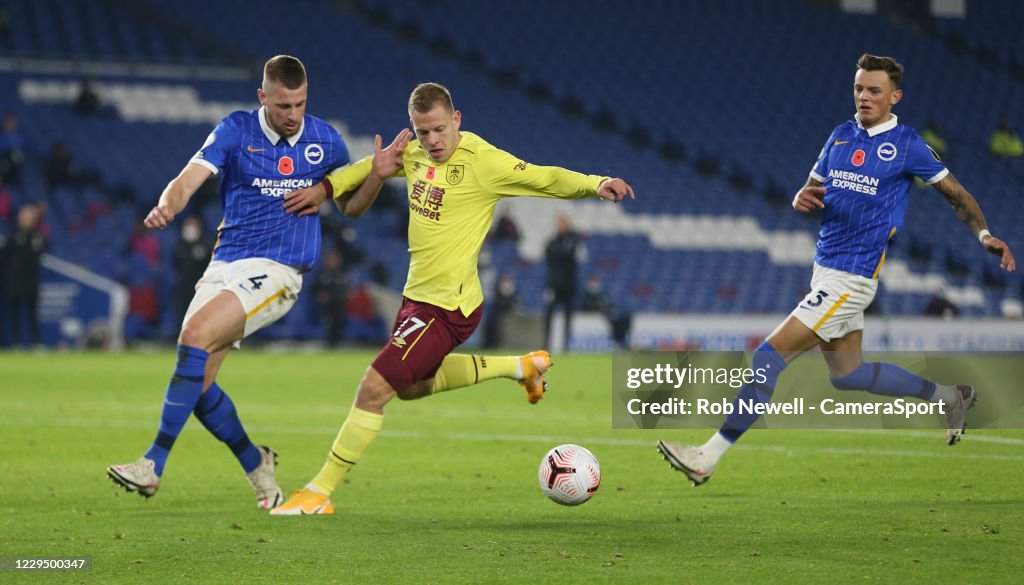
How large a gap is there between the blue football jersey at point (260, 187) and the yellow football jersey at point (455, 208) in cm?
63

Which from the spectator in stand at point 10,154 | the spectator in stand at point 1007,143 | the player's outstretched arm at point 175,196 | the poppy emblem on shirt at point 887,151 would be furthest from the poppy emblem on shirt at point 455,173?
the spectator in stand at point 1007,143

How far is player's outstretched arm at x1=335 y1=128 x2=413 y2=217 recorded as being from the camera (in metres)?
7.48

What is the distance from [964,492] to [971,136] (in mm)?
26961

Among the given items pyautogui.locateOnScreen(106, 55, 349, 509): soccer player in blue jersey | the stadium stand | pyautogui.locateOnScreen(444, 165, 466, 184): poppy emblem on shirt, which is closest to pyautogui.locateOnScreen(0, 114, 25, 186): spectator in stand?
the stadium stand

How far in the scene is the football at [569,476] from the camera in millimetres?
7035

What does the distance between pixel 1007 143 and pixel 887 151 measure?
2539 centimetres

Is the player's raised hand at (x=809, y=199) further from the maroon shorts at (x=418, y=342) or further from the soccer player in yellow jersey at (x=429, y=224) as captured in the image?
the maroon shorts at (x=418, y=342)

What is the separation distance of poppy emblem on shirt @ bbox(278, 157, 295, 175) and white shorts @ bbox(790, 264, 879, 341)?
2.88m

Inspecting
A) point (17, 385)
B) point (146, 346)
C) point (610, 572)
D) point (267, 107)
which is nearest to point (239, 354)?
point (146, 346)

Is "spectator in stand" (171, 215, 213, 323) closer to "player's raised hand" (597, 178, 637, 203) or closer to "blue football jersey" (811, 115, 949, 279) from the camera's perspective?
"blue football jersey" (811, 115, 949, 279)

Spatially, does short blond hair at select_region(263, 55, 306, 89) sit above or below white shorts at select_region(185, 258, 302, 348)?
above

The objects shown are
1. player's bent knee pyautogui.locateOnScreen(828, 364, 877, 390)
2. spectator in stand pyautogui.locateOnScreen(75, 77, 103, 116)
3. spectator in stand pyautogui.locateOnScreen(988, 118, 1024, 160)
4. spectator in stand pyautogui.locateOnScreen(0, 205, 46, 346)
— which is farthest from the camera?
spectator in stand pyautogui.locateOnScreen(988, 118, 1024, 160)

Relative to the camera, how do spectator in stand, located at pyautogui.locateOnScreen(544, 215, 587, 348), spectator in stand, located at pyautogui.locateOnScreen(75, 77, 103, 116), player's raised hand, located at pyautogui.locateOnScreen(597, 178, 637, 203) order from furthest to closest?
spectator in stand, located at pyautogui.locateOnScreen(75, 77, 103, 116) < spectator in stand, located at pyautogui.locateOnScreen(544, 215, 587, 348) < player's raised hand, located at pyautogui.locateOnScreen(597, 178, 637, 203)

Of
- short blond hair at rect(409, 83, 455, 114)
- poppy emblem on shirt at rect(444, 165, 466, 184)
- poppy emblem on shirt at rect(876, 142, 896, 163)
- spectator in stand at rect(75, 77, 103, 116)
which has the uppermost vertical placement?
spectator in stand at rect(75, 77, 103, 116)
